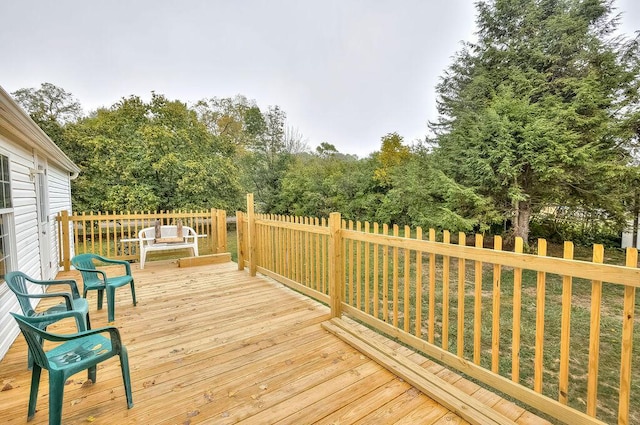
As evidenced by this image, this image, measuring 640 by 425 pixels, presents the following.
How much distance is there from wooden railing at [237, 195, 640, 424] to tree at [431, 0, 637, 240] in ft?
8.07

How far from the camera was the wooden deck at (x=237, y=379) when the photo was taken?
1.87 m

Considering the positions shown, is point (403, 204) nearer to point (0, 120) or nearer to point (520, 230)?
point (520, 230)

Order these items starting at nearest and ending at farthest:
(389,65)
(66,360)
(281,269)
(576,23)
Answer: (66,360)
(281,269)
(576,23)
(389,65)

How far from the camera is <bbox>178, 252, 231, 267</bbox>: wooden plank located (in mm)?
6098

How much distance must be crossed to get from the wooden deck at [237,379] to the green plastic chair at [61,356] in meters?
0.25

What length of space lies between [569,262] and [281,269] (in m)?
3.68

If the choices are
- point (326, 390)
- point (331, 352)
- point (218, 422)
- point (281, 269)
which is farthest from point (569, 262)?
point (281, 269)

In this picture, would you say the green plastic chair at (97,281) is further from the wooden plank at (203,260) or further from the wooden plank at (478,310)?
the wooden plank at (478,310)

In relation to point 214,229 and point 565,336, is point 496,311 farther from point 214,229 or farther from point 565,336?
point 214,229

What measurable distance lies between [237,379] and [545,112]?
8078 mm

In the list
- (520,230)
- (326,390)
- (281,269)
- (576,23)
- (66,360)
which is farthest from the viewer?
(520,230)

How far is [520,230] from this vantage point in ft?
25.6

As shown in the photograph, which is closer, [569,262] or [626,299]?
[626,299]

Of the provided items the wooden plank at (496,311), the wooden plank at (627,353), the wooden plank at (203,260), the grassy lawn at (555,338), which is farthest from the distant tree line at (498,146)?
the wooden plank at (627,353)
